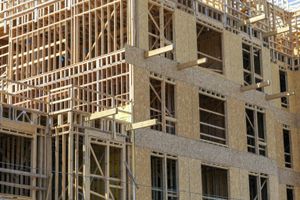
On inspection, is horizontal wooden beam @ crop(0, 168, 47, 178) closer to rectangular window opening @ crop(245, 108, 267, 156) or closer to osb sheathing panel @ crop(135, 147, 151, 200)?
osb sheathing panel @ crop(135, 147, 151, 200)

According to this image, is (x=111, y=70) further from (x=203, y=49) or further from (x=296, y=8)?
(x=296, y=8)

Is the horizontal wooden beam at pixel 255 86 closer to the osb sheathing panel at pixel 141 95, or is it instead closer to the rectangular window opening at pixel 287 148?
the rectangular window opening at pixel 287 148

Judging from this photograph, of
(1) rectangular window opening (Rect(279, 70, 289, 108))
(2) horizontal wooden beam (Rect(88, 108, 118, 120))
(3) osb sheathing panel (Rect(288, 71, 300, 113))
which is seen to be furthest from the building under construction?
(3) osb sheathing panel (Rect(288, 71, 300, 113))

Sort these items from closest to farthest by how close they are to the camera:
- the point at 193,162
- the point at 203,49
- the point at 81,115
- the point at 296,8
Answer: the point at 81,115
the point at 193,162
the point at 203,49
the point at 296,8

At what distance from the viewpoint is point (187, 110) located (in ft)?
119

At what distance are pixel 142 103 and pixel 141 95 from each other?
0.38 m

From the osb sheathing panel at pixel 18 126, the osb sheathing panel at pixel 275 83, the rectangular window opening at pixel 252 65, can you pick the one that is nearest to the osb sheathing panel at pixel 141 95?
the osb sheathing panel at pixel 18 126

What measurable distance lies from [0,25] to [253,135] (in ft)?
51.5

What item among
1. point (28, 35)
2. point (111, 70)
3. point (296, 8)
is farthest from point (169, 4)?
point (296, 8)

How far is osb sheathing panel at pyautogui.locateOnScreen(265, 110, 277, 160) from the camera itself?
→ 136 feet

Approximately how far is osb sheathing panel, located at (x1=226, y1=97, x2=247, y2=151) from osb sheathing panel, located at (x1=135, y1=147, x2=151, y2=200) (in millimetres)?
7068

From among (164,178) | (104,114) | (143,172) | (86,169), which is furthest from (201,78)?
(86,169)

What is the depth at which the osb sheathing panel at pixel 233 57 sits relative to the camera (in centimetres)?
3994

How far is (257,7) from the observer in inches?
1815
